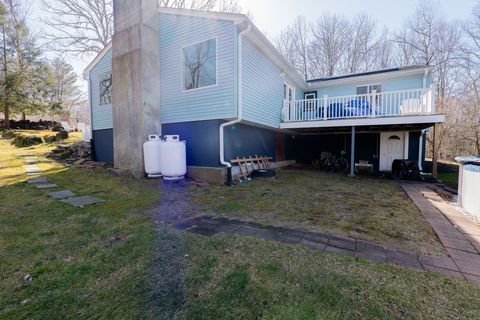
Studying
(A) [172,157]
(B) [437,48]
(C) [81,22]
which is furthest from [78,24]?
(B) [437,48]

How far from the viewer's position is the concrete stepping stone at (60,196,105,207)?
4.45 meters

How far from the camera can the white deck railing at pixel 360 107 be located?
7.77m

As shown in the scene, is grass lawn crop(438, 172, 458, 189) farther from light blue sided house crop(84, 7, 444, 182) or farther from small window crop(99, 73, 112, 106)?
small window crop(99, 73, 112, 106)

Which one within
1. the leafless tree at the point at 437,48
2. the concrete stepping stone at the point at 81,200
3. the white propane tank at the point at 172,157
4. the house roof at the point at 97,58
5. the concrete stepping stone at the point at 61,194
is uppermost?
the leafless tree at the point at 437,48

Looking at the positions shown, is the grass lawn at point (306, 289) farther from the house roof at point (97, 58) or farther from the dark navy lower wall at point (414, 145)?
the dark navy lower wall at point (414, 145)

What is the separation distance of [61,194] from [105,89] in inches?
241

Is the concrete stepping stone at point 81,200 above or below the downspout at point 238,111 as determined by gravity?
below

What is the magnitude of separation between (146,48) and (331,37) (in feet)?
62.9

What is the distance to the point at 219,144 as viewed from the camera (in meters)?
6.88

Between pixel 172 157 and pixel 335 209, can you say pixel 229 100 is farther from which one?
pixel 335 209

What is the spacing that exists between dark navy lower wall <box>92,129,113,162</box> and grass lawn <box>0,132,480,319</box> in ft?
23.1

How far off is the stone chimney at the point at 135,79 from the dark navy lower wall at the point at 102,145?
2021 millimetres

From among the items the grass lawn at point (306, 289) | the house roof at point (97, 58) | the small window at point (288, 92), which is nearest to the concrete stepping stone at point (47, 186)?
the grass lawn at point (306, 289)

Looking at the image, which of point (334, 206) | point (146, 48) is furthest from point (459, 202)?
point (146, 48)
